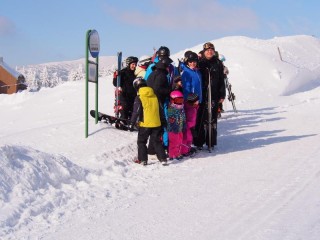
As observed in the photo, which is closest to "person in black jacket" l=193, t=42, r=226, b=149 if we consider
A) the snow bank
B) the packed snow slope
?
the packed snow slope

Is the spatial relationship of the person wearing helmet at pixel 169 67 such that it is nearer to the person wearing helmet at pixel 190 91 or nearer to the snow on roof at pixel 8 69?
the person wearing helmet at pixel 190 91

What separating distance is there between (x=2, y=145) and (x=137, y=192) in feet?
6.27

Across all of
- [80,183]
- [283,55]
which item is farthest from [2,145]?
[283,55]

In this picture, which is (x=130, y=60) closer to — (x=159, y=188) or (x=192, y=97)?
(x=192, y=97)

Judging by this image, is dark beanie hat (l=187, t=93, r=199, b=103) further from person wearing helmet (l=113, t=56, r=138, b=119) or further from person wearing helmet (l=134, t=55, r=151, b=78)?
person wearing helmet (l=113, t=56, r=138, b=119)

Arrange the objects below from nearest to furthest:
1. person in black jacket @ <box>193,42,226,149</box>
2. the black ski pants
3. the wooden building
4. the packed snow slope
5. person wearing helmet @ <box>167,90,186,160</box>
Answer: the packed snow slope < the black ski pants < person wearing helmet @ <box>167,90,186,160</box> < person in black jacket @ <box>193,42,226,149</box> < the wooden building

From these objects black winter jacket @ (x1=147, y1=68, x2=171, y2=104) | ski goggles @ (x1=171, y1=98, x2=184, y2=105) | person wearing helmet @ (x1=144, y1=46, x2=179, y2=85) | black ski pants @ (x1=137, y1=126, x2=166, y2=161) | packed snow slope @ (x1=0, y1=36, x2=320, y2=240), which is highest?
person wearing helmet @ (x1=144, y1=46, x2=179, y2=85)

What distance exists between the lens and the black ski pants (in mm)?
8297

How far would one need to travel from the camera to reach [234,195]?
6.12 meters

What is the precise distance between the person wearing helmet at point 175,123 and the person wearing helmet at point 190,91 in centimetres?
29

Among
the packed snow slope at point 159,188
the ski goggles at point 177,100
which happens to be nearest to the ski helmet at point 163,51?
the ski goggles at point 177,100

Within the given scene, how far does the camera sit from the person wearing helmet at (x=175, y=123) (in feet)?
28.5

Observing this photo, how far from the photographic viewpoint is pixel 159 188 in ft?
22.0

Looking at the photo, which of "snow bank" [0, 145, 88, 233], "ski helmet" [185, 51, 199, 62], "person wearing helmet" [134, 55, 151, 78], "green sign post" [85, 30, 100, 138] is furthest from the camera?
"person wearing helmet" [134, 55, 151, 78]
